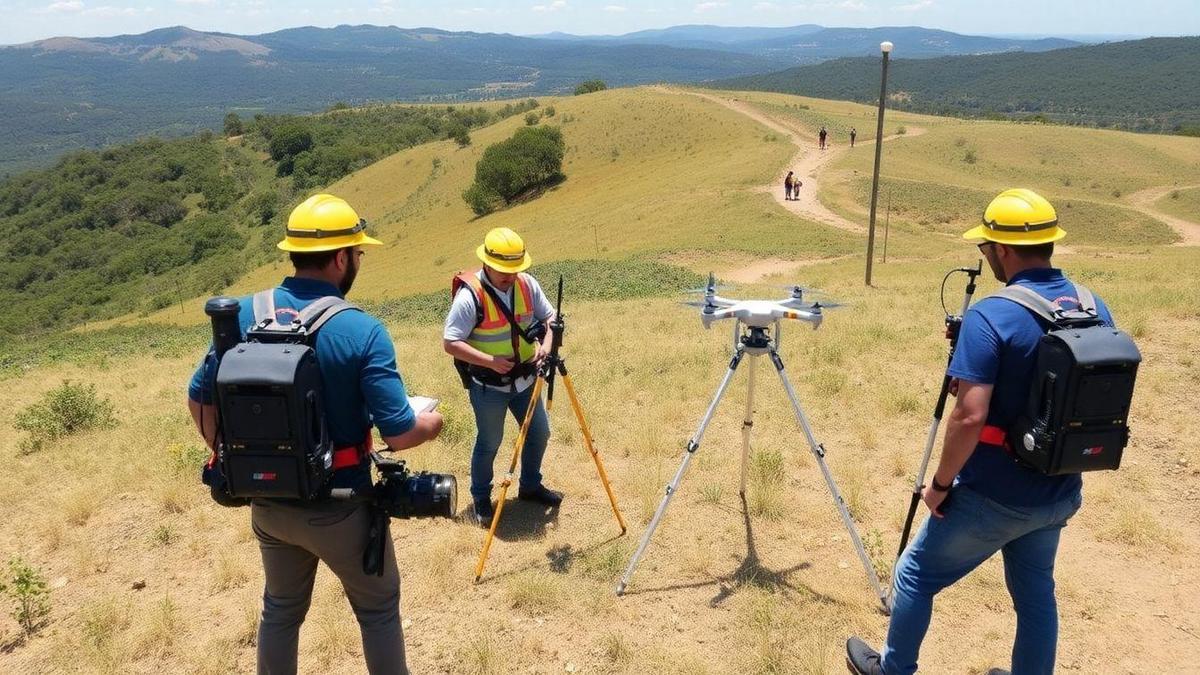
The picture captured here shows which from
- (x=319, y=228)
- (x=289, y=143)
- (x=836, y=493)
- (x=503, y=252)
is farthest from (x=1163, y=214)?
(x=289, y=143)

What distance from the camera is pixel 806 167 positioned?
128ft

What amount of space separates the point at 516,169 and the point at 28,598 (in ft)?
158

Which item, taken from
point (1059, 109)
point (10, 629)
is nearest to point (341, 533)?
point (10, 629)

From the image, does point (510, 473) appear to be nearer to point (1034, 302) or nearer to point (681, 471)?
point (681, 471)

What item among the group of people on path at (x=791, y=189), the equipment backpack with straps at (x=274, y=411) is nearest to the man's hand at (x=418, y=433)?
the equipment backpack with straps at (x=274, y=411)

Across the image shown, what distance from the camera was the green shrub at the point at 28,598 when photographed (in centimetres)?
466

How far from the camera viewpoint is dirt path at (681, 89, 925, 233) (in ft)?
99.5

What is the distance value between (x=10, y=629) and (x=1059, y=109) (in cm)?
20198

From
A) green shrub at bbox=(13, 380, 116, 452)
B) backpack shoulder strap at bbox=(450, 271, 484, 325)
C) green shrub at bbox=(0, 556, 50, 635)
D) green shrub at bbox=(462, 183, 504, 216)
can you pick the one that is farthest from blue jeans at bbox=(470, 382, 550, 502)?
green shrub at bbox=(462, 183, 504, 216)

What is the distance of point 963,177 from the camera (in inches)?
1499

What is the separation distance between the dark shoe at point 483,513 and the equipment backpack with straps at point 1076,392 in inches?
153

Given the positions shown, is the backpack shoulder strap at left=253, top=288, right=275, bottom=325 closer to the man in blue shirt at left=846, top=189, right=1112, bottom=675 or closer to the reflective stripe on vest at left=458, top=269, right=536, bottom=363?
the reflective stripe on vest at left=458, top=269, right=536, bottom=363

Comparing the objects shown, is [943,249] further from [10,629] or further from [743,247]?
[10,629]

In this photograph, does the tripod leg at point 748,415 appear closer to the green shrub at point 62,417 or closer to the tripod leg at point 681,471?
the tripod leg at point 681,471
